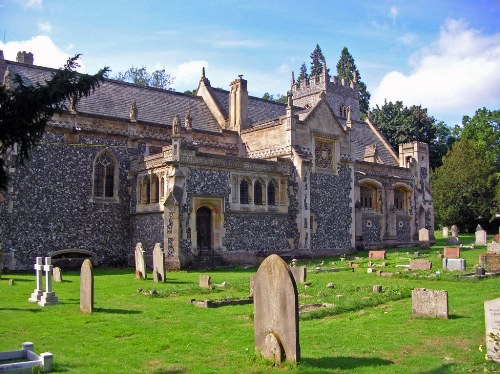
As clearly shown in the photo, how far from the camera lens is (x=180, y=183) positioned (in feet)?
83.0

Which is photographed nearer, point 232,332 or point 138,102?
point 232,332

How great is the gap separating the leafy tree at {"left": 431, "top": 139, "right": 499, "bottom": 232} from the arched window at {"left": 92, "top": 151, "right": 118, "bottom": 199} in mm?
34746

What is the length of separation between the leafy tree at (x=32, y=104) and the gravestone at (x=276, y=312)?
14.5 ft

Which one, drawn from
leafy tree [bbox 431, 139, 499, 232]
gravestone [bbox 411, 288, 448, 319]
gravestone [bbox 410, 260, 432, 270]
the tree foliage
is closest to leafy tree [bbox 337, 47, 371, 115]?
the tree foliage

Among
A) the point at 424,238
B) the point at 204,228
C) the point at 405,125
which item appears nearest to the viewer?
the point at 204,228

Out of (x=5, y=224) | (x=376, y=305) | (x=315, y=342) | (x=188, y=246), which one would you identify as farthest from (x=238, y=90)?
(x=315, y=342)

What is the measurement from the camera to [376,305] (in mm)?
13375

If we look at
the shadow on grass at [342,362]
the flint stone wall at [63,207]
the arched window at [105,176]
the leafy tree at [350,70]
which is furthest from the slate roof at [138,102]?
the leafy tree at [350,70]

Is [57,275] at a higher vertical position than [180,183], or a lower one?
lower

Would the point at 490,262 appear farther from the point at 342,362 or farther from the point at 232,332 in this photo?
the point at 342,362

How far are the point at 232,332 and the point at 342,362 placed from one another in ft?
9.80

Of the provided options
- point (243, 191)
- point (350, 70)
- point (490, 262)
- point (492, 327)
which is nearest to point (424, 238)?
point (243, 191)

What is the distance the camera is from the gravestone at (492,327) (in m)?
7.79

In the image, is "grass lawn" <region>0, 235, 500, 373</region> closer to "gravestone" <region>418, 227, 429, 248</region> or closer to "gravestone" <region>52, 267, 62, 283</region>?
"gravestone" <region>52, 267, 62, 283</region>
